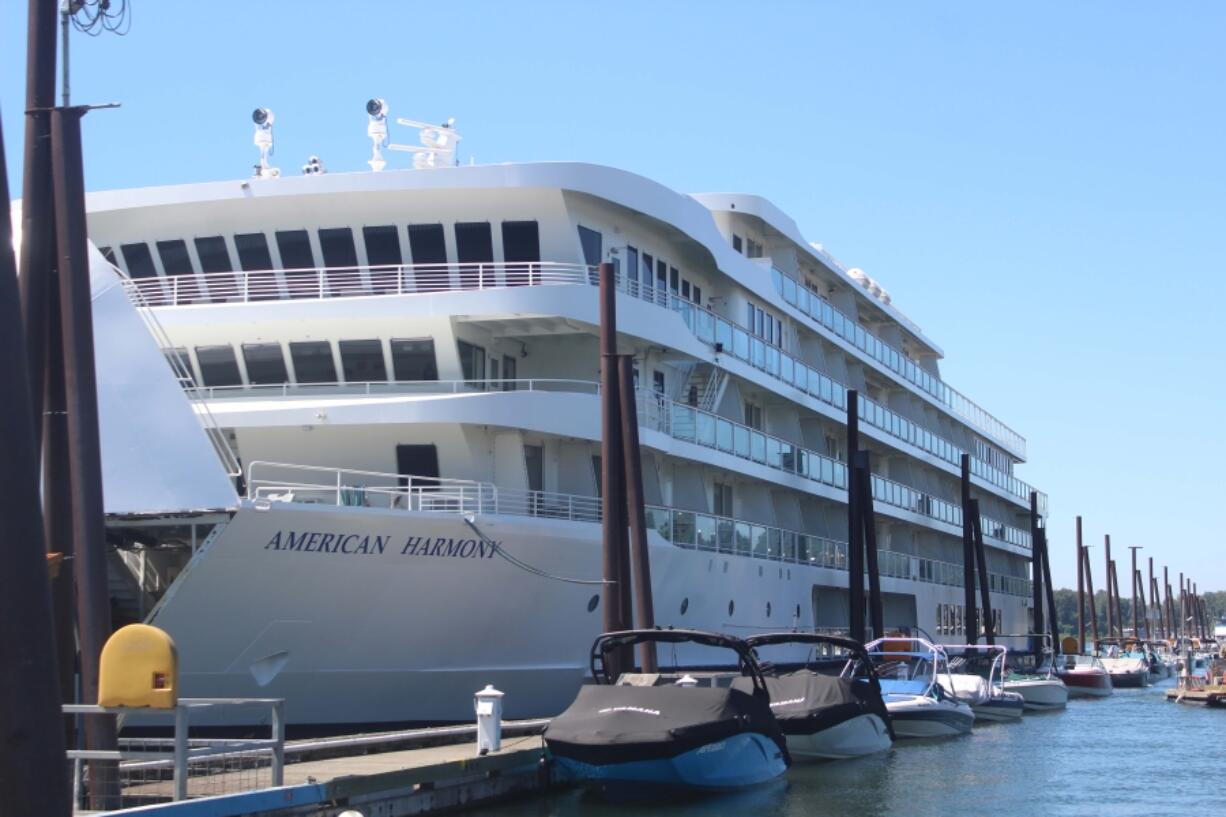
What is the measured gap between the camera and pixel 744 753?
18781 millimetres

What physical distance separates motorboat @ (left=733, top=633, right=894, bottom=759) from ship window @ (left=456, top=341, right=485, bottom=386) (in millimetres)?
6238

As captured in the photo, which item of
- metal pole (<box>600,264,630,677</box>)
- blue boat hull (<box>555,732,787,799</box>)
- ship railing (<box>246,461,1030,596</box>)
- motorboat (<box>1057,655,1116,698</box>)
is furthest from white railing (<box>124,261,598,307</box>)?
motorboat (<box>1057,655,1116,698</box>)

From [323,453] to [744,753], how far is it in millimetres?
8807

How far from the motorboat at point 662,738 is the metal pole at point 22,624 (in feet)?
40.3

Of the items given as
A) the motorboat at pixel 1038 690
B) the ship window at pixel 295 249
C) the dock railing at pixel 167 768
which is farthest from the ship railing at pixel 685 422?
the dock railing at pixel 167 768

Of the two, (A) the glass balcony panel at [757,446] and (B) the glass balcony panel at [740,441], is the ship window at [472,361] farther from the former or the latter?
(A) the glass balcony panel at [757,446]

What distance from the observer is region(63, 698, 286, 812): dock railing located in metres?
12.3

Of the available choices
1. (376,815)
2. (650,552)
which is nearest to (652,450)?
(650,552)

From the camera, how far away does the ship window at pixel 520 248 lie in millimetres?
25297

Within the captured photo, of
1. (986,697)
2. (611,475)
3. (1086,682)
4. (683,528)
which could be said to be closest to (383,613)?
(611,475)

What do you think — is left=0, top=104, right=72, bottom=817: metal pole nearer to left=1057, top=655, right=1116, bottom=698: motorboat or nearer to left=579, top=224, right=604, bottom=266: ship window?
left=579, top=224, right=604, bottom=266: ship window

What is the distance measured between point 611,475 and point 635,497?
117cm

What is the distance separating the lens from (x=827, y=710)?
2320cm

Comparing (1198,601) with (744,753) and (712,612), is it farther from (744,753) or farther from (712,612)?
(744,753)
